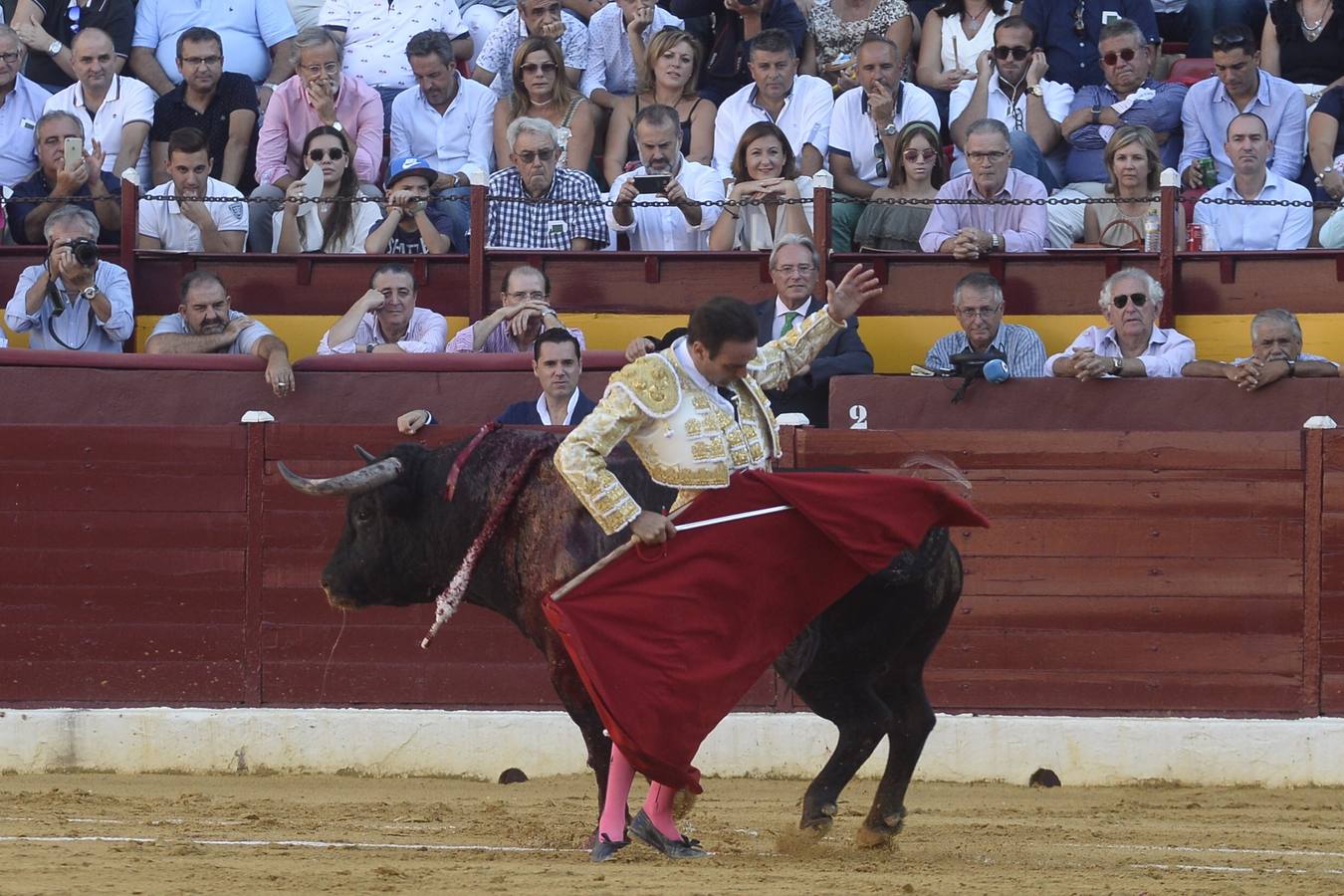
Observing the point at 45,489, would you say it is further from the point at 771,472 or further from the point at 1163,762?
the point at 1163,762

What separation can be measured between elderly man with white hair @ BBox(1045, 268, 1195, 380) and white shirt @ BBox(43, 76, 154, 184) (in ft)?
14.4

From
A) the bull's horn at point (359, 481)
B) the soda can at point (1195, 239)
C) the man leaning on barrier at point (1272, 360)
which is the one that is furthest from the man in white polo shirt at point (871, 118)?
the bull's horn at point (359, 481)

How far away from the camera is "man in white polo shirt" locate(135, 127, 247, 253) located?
874 centimetres

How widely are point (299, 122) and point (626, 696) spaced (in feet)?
16.1

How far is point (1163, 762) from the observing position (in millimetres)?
7285

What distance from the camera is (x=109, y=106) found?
31.0ft

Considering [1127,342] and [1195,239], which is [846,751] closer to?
[1127,342]

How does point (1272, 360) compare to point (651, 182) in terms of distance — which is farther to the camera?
point (651, 182)

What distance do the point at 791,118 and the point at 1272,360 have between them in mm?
2587

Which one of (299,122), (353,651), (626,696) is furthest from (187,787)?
(299,122)

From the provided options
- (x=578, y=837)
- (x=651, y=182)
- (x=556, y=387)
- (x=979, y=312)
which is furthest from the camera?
(x=651, y=182)

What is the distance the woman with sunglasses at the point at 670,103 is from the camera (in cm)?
Answer: 914

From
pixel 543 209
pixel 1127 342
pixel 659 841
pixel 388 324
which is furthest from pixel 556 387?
pixel 659 841

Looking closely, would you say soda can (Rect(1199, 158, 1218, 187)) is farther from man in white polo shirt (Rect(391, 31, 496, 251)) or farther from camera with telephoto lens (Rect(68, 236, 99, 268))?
camera with telephoto lens (Rect(68, 236, 99, 268))
